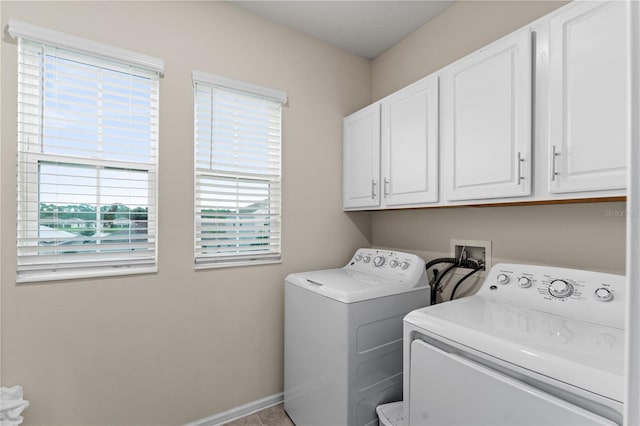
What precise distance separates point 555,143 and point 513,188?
0.23 m

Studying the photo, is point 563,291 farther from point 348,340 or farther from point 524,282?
point 348,340

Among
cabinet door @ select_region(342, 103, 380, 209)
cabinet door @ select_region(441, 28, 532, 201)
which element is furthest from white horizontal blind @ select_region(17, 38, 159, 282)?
cabinet door @ select_region(441, 28, 532, 201)

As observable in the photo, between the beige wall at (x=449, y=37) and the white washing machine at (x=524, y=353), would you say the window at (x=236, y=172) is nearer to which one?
the beige wall at (x=449, y=37)

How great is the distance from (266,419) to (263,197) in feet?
4.80

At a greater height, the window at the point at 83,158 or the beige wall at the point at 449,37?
the beige wall at the point at 449,37

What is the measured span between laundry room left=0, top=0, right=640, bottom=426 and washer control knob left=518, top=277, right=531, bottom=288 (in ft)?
0.07

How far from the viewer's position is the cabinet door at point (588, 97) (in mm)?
1032

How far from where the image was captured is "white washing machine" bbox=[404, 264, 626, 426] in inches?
31.8

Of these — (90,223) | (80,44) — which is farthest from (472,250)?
(80,44)

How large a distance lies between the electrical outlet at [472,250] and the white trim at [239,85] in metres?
1.52

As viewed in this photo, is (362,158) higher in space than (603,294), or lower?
higher

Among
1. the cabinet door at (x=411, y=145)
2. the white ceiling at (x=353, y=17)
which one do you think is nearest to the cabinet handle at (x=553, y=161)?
the cabinet door at (x=411, y=145)

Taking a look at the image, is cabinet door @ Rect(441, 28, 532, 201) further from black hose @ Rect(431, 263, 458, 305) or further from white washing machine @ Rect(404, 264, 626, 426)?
black hose @ Rect(431, 263, 458, 305)

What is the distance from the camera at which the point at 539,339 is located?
0.97m
